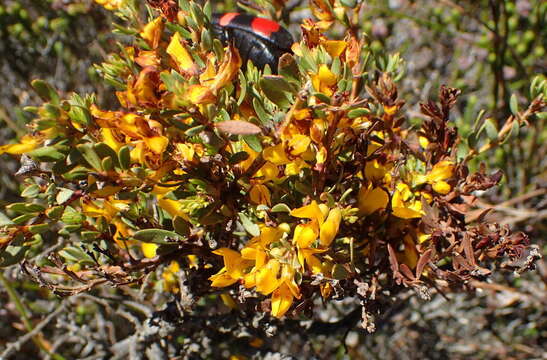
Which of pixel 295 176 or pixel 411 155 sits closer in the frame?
pixel 295 176

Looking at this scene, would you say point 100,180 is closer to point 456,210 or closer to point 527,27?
point 456,210

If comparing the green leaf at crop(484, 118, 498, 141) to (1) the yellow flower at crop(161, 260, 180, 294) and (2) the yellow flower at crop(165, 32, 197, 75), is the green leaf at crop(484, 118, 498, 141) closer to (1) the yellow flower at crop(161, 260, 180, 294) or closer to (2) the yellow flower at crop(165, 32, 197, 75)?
(2) the yellow flower at crop(165, 32, 197, 75)

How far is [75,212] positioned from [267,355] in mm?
556

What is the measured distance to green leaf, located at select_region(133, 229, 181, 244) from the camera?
2.36ft

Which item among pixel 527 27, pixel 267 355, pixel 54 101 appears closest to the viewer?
pixel 54 101

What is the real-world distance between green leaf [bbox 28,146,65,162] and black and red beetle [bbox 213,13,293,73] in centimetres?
42

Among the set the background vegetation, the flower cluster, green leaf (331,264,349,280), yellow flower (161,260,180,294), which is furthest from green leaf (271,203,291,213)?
the background vegetation

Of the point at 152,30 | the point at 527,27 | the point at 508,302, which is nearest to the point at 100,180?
the point at 152,30

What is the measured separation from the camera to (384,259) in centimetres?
92

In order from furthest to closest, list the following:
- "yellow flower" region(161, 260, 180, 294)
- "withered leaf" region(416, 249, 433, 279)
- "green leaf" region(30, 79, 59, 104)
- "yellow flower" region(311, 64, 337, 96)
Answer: "yellow flower" region(161, 260, 180, 294), "withered leaf" region(416, 249, 433, 279), "yellow flower" region(311, 64, 337, 96), "green leaf" region(30, 79, 59, 104)

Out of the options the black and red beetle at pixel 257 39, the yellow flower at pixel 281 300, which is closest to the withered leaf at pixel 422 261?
the yellow flower at pixel 281 300

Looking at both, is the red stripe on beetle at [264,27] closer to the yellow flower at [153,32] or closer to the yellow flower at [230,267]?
the yellow flower at [153,32]

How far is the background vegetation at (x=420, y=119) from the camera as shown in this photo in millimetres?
1746

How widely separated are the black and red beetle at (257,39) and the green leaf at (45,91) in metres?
0.40
